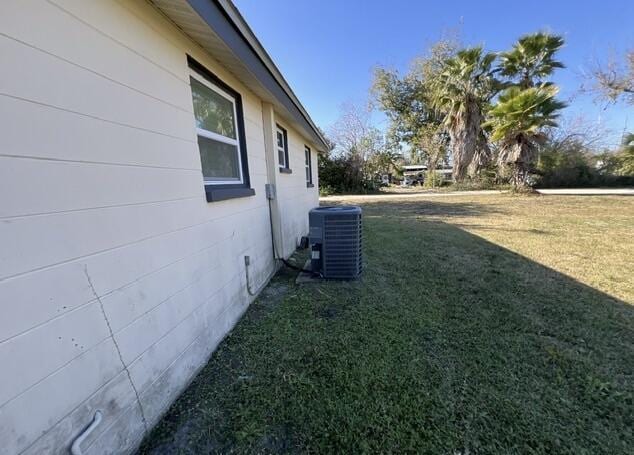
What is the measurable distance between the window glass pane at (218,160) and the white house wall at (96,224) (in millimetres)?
335

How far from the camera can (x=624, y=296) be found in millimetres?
2906

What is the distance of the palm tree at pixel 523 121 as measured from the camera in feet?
36.3

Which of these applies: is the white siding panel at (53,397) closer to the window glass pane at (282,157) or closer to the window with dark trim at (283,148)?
the window with dark trim at (283,148)

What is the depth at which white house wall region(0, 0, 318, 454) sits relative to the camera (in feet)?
2.95

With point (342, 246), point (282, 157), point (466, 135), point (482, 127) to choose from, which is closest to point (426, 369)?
point (342, 246)

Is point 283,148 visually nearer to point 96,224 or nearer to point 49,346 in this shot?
point 96,224

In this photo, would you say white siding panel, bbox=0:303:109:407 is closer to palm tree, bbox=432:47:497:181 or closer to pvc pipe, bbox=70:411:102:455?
pvc pipe, bbox=70:411:102:455

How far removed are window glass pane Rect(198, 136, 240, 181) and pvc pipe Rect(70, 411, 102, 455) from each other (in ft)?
5.69

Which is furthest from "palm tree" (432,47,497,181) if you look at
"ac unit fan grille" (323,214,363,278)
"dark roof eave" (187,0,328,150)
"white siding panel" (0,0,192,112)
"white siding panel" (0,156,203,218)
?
"white siding panel" (0,156,203,218)

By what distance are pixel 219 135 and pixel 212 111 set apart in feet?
0.73

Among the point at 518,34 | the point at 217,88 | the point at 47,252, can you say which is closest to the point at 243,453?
the point at 47,252

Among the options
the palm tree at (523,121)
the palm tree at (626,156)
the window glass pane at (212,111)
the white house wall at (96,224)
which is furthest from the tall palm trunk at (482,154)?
the white house wall at (96,224)

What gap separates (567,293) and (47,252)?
14.8ft

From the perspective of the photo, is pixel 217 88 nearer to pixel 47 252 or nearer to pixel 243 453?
pixel 47 252
